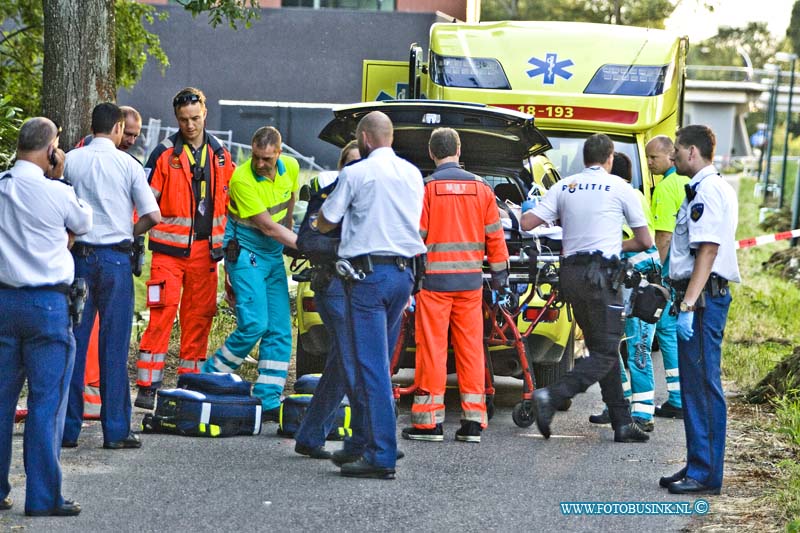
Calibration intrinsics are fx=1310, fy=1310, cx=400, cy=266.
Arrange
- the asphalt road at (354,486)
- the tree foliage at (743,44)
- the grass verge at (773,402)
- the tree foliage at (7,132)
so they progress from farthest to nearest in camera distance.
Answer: the tree foliage at (743,44) → the tree foliage at (7,132) → the grass verge at (773,402) → the asphalt road at (354,486)

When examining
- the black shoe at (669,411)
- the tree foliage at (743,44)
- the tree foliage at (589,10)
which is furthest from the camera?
the tree foliage at (743,44)

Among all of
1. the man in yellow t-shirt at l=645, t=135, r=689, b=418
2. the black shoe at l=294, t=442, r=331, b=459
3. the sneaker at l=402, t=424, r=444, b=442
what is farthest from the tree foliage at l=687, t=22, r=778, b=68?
the black shoe at l=294, t=442, r=331, b=459

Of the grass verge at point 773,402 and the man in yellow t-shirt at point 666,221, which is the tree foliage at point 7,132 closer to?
the man in yellow t-shirt at point 666,221

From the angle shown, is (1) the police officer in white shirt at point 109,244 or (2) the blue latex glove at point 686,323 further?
(1) the police officer in white shirt at point 109,244

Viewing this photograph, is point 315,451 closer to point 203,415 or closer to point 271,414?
point 203,415

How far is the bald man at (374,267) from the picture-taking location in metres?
7.06

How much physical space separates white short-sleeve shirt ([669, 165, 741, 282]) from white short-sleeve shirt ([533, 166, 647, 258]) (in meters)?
0.90

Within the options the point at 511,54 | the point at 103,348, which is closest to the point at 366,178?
the point at 103,348

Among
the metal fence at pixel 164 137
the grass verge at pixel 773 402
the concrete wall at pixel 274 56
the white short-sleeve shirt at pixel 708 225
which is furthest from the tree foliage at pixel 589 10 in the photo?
the white short-sleeve shirt at pixel 708 225

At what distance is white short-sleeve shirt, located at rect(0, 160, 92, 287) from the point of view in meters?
6.06

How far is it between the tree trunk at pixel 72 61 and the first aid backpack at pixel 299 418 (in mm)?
2770

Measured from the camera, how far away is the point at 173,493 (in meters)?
6.66

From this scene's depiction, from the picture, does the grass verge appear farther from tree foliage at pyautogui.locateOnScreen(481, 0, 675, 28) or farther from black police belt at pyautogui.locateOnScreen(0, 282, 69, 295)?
tree foliage at pyautogui.locateOnScreen(481, 0, 675, 28)

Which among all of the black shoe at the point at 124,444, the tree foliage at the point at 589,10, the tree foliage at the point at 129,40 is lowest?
the black shoe at the point at 124,444
